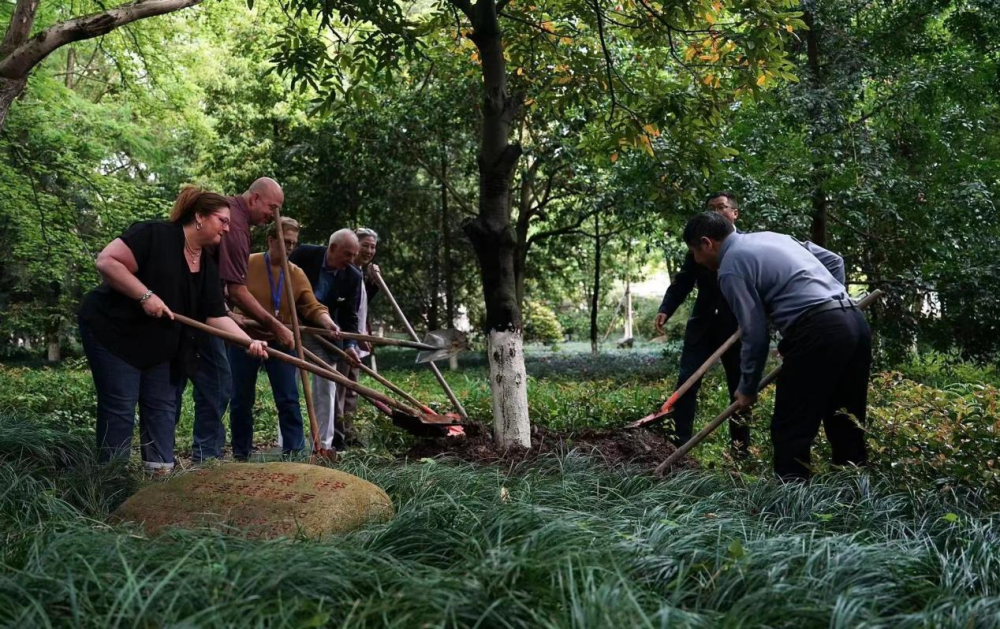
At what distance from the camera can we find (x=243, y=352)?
22.2ft

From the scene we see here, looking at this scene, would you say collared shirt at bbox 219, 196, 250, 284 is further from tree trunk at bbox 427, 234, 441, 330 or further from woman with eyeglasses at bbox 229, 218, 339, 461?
tree trunk at bbox 427, 234, 441, 330

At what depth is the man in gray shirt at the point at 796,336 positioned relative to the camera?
4.63 metres

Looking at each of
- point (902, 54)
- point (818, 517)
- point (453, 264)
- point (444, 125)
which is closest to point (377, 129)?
point (444, 125)

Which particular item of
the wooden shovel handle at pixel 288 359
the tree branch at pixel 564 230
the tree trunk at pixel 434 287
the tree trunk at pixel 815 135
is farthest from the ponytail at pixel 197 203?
the tree trunk at pixel 434 287

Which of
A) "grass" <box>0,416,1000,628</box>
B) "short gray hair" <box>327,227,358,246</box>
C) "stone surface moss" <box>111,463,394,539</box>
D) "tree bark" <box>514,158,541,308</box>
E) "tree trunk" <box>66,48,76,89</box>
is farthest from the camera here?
"tree trunk" <box>66,48,76,89</box>

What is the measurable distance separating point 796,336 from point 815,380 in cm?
25

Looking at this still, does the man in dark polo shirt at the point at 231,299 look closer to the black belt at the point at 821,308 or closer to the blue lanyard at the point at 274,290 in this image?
the blue lanyard at the point at 274,290

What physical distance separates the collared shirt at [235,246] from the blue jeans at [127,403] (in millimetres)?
978

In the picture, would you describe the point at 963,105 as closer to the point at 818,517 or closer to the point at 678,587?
the point at 818,517

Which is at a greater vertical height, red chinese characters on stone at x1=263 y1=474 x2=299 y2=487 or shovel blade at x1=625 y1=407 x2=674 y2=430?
red chinese characters on stone at x1=263 y1=474 x2=299 y2=487

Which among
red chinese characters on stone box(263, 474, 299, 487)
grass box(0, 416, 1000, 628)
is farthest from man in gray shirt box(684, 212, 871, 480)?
red chinese characters on stone box(263, 474, 299, 487)

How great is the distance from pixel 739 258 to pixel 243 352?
381cm

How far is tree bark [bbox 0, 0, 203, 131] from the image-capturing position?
685 cm

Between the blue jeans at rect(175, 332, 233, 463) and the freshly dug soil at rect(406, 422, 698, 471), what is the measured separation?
1352mm
